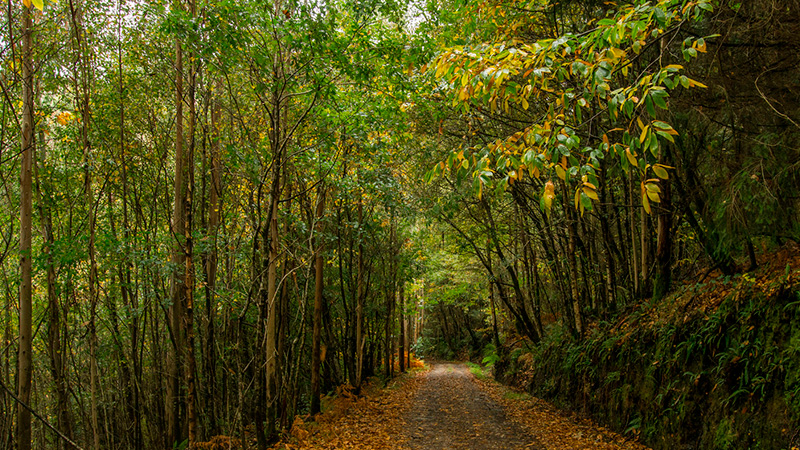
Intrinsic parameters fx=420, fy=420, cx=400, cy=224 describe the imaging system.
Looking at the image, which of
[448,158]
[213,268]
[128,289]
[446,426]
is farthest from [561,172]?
[128,289]

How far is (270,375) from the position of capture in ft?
23.4

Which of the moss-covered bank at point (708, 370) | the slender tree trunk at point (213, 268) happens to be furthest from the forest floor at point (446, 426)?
the slender tree trunk at point (213, 268)

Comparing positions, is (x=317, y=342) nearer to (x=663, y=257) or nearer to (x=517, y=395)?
(x=517, y=395)

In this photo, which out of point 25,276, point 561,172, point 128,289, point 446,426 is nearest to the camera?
point 561,172

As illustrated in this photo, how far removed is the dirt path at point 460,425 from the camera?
770cm

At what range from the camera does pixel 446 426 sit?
9.28 m

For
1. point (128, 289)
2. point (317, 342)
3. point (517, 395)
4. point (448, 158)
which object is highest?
point (448, 158)

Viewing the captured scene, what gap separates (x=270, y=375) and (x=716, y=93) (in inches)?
304

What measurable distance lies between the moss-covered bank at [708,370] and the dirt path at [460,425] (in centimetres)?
185

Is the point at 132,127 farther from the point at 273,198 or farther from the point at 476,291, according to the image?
the point at 476,291

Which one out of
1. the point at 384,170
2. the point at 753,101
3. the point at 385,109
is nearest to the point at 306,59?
the point at 385,109

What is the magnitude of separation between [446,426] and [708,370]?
5.40 m

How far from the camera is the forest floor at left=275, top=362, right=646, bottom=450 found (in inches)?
297

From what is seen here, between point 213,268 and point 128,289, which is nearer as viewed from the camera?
point 213,268
